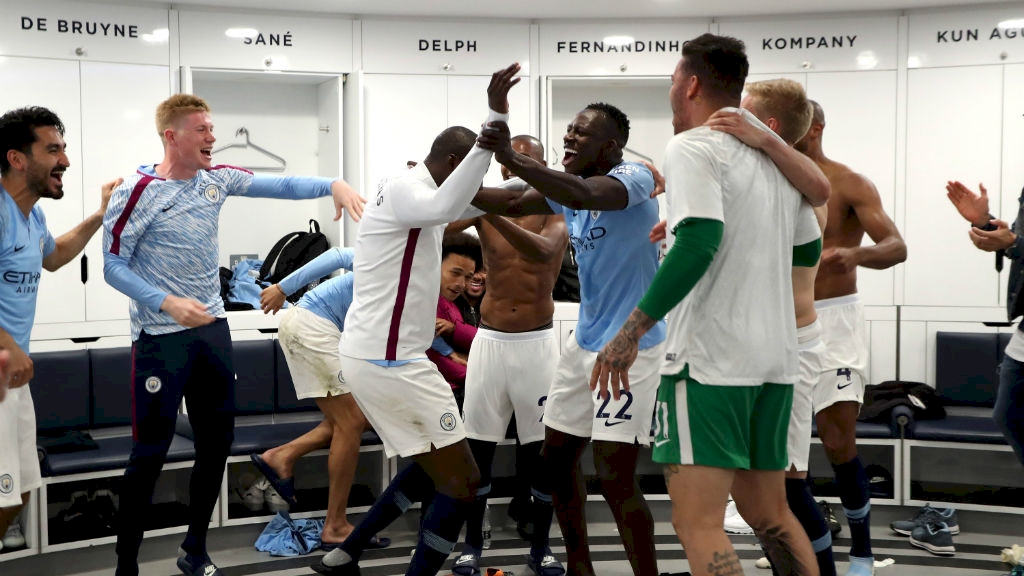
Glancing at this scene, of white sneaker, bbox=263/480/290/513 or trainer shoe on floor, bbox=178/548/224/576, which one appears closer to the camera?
trainer shoe on floor, bbox=178/548/224/576

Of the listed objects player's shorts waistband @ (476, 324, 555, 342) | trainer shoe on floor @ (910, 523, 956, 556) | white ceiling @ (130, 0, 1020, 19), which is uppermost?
white ceiling @ (130, 0, 1020, 19)

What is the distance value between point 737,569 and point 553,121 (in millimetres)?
5638

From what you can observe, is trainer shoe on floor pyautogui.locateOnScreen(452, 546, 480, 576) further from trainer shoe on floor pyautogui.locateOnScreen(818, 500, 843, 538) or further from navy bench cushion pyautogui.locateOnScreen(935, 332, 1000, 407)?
navy bench cushion pyautogui.locateOnScreen(935, 332, 1000, 407)

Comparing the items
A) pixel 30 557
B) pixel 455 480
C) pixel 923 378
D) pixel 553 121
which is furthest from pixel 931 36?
pixel 30 557

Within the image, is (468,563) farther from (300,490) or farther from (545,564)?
(300,490)

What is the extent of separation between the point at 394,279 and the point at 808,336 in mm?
1333

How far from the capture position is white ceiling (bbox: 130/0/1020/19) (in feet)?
21.3

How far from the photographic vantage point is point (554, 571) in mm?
4379

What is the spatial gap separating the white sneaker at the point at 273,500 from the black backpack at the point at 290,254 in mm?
1815

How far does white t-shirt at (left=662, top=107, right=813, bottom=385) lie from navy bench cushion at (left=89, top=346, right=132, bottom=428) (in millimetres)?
3587

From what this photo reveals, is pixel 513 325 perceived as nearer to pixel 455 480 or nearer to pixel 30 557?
pixel 455 480

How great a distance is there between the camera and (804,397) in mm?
3357

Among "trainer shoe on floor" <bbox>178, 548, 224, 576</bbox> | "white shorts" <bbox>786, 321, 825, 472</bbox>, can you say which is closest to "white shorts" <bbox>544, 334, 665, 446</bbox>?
"white shorts" <bbox>786, 321, 825, 472</bbox>

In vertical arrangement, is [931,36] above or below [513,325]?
above
